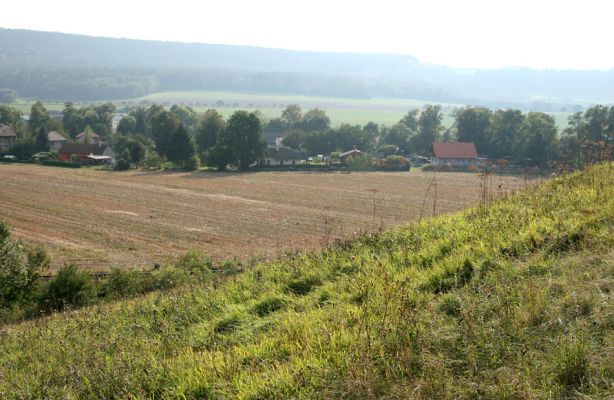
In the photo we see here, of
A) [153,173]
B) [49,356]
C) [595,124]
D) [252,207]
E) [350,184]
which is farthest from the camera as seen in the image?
[595,124]

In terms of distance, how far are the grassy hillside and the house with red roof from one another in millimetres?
81788

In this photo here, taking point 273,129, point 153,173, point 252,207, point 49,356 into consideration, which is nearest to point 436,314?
point 49,356

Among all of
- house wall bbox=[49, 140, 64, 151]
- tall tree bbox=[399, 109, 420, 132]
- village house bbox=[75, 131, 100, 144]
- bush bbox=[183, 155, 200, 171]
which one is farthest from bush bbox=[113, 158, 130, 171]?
tall tree bbox=[399, 109, 420, 132]

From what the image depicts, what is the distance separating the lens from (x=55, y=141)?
9100 cm

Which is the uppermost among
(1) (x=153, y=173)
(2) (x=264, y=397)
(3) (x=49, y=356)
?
(2) (x=264, y=397)

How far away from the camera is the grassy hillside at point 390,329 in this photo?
4.16m

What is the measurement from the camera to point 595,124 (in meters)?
76.2

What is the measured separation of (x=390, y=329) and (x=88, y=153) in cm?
8890

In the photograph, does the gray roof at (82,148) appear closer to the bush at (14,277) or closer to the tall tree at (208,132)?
the tall tree at (208,132)

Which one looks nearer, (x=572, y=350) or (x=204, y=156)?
(x=572, y=350)

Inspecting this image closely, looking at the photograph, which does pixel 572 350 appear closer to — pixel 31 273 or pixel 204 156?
pixel 31 273

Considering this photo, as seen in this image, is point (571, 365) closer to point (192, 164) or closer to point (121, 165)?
point (192, 164)

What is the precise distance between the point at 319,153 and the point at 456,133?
26.6 meters

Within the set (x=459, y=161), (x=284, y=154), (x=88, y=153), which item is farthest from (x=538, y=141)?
(x=88, y=153)
